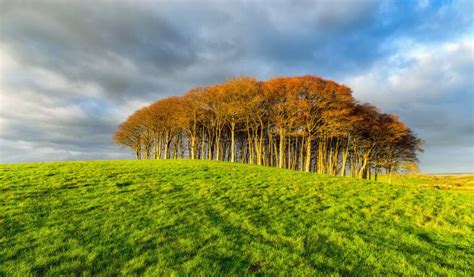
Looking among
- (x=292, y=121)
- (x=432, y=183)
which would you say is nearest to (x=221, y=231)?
(x=292, y=121)

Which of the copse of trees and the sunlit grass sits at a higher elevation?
the copse of trees

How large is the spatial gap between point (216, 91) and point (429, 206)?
39919 millimetres

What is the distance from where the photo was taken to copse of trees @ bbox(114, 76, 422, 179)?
4384cm

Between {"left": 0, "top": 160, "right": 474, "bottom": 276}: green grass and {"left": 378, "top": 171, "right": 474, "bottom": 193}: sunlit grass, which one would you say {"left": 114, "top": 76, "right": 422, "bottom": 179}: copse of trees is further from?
{"left": 0, "top": 160, "right": 474, "bottom": 276}: green grass

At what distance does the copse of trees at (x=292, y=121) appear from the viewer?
43.8m

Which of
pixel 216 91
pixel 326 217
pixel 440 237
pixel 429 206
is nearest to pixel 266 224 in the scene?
pixel 326 217

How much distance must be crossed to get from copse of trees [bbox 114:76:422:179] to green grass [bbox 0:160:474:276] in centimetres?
2714

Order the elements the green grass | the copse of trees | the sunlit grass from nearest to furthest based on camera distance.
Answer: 1. the green grass
2. the copse of trees
3. the sunlit grass

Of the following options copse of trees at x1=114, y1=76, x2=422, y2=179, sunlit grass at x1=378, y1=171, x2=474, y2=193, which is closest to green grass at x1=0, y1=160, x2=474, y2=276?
copse of trees at x1=114, y1=76, x2=422, y2=179

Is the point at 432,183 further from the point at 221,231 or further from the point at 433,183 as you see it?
the point at 221,231

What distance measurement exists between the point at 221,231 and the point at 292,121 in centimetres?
3541

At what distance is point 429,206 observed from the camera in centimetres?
1620

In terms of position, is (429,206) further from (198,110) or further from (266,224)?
(198,110)

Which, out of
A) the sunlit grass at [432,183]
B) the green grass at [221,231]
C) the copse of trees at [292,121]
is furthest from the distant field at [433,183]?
the green grass at [221,231]
